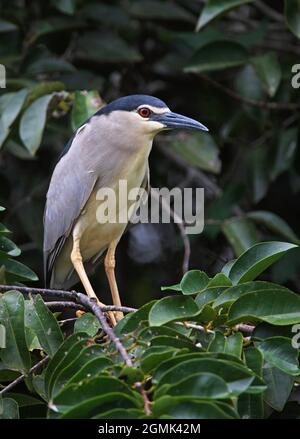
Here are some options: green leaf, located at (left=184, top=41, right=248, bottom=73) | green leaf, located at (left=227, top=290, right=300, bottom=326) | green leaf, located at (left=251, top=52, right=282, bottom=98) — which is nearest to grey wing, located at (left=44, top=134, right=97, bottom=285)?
green leaf, located at (left=184, top=41, right=248, bottom=73)

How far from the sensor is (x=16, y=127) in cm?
350

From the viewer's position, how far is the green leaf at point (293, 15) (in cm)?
331

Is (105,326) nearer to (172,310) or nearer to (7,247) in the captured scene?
(172,310)

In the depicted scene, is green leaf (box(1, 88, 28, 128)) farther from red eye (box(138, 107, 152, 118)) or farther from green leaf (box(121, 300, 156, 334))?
green leaf (box(121, 300, 156, 334))

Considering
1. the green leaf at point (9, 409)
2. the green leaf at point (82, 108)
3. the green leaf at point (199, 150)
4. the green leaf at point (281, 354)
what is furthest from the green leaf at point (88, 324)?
the green leaf at point (199, 150)

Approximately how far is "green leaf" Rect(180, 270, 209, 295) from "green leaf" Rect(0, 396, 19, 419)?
52 cm

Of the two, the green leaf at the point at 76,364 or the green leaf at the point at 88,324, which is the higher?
the green leaf at the point at 76,364

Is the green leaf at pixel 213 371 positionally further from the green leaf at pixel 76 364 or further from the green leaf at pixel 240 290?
the green leaf at pixel 240 290

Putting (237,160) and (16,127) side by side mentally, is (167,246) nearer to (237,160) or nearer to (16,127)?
(237,160)

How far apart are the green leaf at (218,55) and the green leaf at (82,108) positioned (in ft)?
1.70

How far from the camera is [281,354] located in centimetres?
193

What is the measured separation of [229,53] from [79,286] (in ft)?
4.53

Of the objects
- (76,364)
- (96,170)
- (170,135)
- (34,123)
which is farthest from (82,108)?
(76,364)
